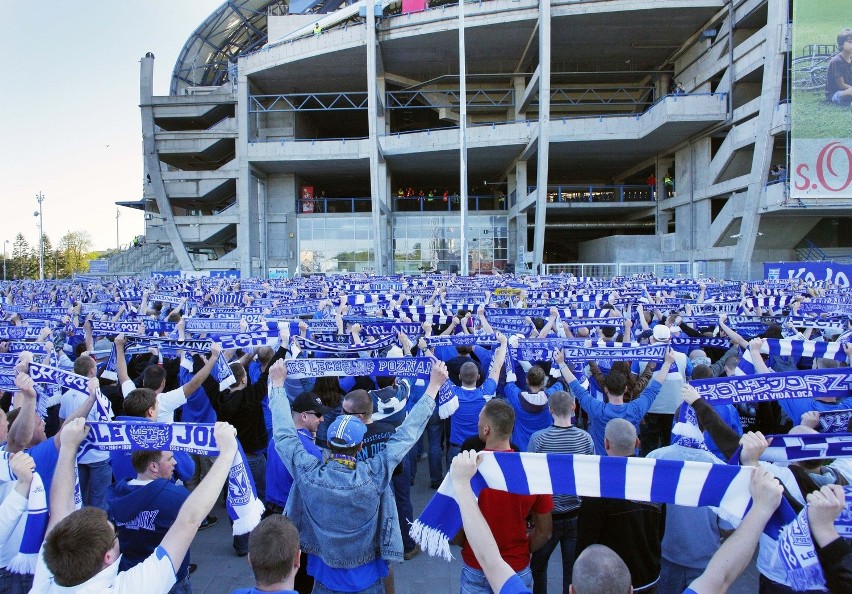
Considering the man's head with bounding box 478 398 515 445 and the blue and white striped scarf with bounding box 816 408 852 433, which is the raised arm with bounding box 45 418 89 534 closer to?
the man's head with bounding box 478 398 515 445

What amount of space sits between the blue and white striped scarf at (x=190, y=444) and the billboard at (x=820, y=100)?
1387 inches

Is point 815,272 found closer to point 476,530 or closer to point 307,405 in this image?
point 307,405

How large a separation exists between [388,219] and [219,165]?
1988cm

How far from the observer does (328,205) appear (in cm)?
5297

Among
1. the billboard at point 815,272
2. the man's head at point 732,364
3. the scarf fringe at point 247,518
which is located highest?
the billboard at point 815,272

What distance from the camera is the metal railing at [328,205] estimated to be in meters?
48.8

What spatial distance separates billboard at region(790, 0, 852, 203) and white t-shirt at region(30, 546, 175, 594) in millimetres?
35962

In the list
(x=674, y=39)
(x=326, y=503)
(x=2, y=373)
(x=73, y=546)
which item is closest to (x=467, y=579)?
(x=326, y=503)

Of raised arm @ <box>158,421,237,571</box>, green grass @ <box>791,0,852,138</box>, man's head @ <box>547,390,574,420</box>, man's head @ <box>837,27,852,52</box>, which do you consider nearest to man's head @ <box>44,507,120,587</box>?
raised arm @ <box>158,421,237,571</box>

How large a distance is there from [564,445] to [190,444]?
255cm

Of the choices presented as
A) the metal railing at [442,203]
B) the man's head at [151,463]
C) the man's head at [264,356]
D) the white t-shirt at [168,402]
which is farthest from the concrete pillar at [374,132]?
the man's head at [151,463]

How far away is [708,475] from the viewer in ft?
8.25

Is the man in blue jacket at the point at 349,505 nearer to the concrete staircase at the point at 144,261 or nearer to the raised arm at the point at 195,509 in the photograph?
the raised arm at the point at 195,509

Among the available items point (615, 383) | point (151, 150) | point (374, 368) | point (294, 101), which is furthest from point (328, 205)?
point (615, 383)
